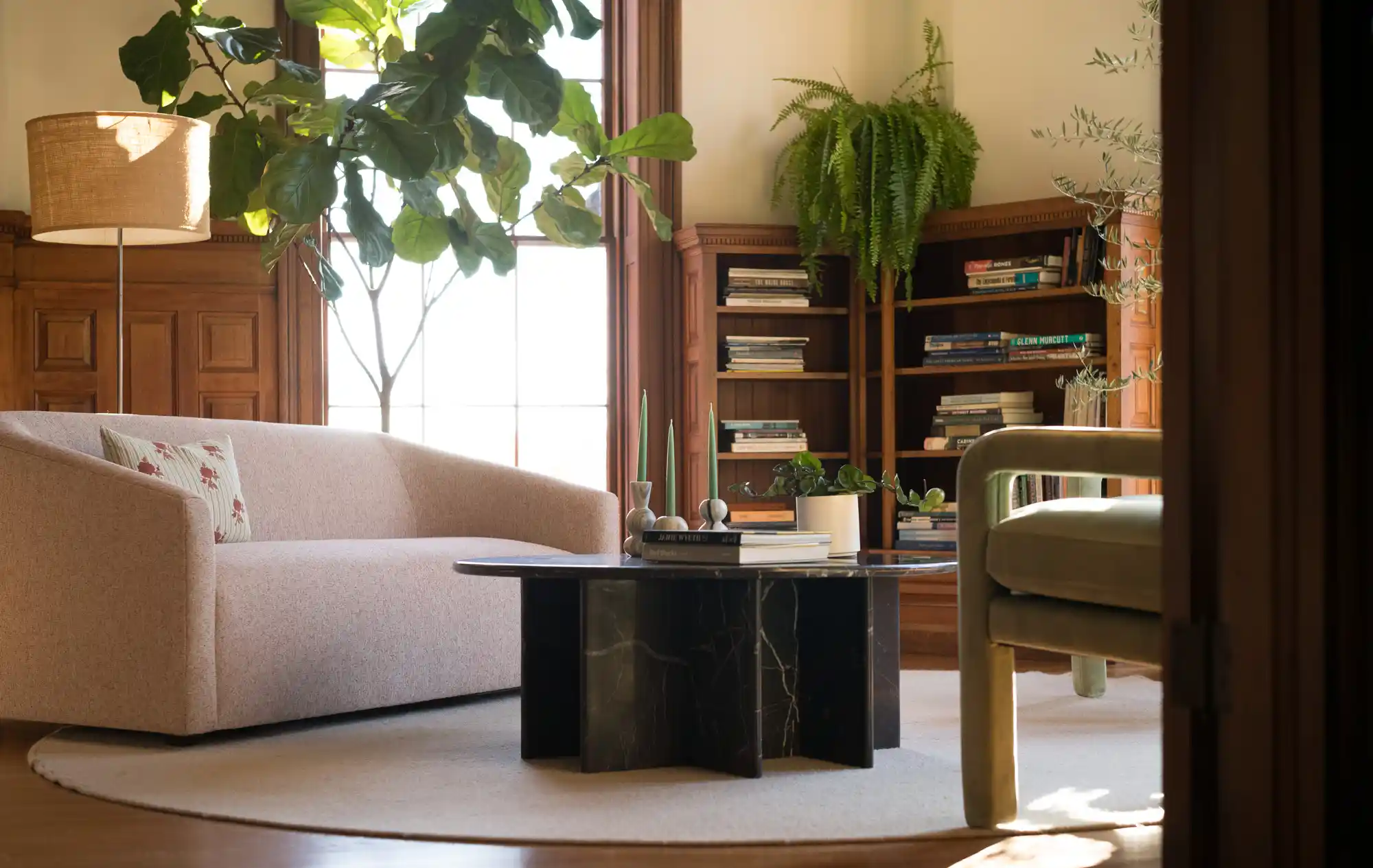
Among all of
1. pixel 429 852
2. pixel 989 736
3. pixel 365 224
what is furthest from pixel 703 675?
pixel 365 224

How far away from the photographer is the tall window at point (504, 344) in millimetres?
5812

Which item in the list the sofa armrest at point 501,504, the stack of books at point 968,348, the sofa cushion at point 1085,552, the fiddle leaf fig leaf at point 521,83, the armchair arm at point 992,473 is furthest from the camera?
the stack of books at point 968,348

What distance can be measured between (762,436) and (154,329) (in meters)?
2.38

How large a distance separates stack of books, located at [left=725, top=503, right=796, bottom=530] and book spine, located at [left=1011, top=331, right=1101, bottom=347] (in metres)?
1.03

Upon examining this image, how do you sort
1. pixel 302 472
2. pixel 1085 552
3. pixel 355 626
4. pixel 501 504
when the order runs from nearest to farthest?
pixel 1085 552 → pixel 355 626 → pixel 302 472 → pixel 501 504

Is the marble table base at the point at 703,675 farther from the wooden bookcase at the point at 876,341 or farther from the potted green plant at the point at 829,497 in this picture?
the wooden bookcase at the point at 876,341

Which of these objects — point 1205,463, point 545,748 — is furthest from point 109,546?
point 1205,463

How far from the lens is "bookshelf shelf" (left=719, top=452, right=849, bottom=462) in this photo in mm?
5539

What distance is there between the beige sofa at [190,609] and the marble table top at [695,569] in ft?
1.70

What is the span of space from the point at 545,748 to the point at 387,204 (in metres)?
3.34

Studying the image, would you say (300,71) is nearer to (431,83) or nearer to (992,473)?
(431,83)

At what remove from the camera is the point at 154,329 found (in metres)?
5.62

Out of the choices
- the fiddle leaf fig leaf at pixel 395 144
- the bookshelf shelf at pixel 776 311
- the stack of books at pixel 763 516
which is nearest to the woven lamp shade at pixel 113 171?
the fiddle leaf fig leaf at pixel 395 144

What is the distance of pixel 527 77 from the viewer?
4371mm
